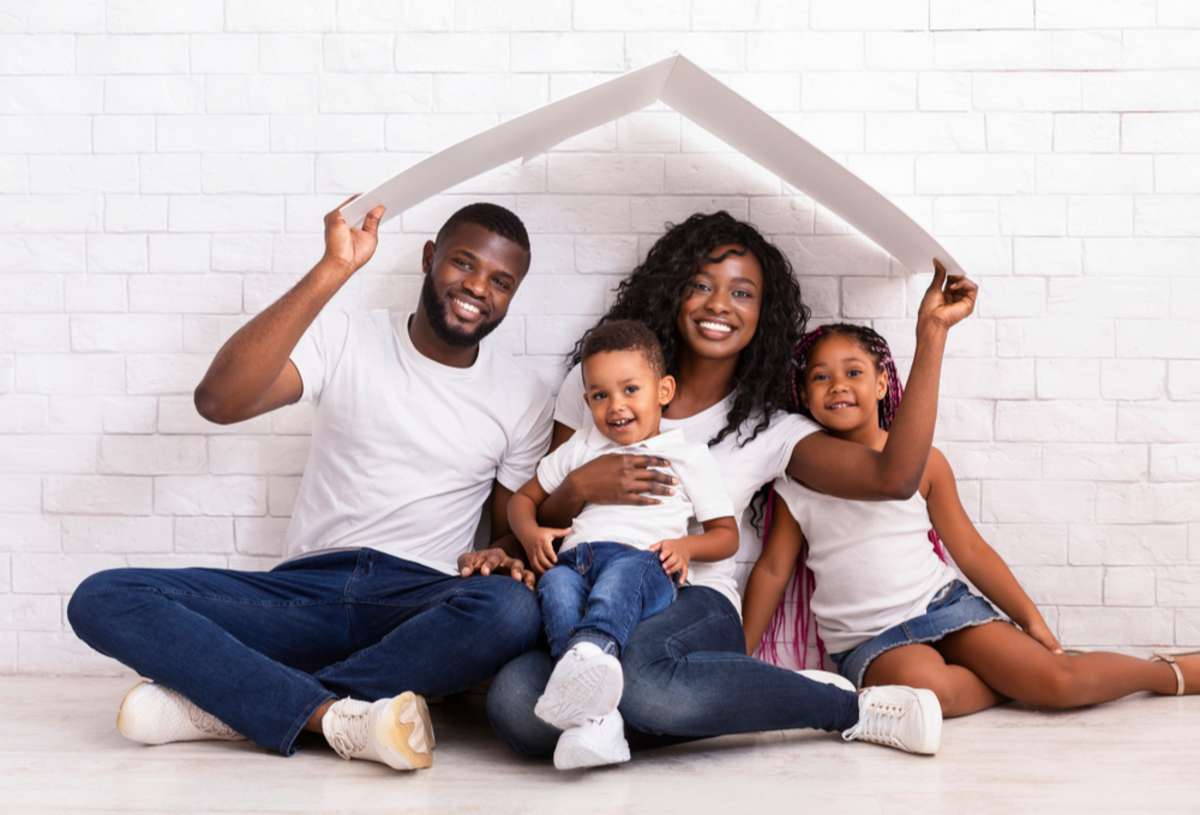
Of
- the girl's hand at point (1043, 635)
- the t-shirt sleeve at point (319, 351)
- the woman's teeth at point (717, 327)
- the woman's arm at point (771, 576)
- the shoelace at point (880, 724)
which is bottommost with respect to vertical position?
the shoelace at point (880, 724)

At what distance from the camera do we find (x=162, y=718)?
2.02m

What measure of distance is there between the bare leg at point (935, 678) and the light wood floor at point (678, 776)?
52 mm

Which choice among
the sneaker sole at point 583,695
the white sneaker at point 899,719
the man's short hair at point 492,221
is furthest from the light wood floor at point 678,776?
the man's short hair at point 492,221

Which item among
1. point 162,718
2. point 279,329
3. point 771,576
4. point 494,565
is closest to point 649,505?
point 494,565

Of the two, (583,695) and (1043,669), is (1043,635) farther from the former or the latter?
(583,695)

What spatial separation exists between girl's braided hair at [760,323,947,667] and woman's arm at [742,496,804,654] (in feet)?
0.14

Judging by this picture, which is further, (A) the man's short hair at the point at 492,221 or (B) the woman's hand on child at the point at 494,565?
(A) the man's short hair at the point at 492,221

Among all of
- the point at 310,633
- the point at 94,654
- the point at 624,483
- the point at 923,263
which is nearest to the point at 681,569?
the point at 624,483


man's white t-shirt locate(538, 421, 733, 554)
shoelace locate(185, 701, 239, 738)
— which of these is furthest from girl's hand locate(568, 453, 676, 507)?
shoelace locate(185, 701, 239, 738)

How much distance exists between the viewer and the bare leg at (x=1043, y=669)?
2264 mm

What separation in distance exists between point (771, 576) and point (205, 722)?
1273 mm

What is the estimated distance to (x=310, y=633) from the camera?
2.18 m

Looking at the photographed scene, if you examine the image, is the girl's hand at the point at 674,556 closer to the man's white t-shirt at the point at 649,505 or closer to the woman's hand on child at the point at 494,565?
the man's white t-shirt at the point at 649,505

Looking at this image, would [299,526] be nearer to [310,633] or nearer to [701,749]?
[310,633]
